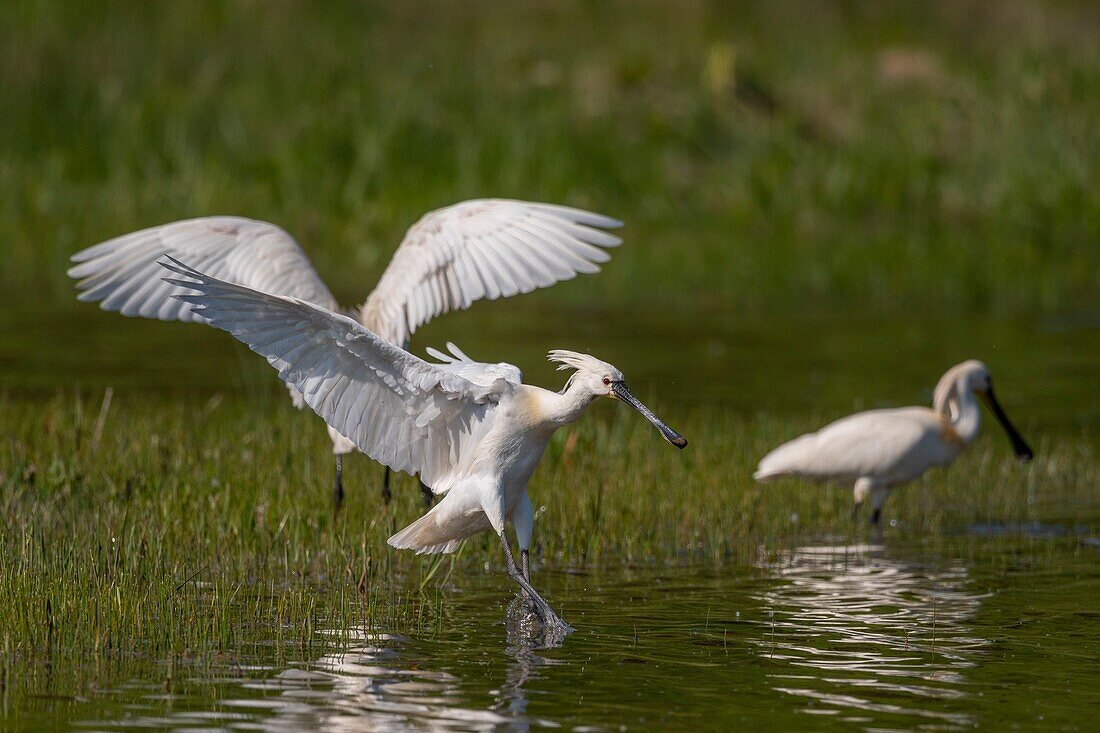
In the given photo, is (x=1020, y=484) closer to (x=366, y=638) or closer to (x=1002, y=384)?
(x=1002, y=384)

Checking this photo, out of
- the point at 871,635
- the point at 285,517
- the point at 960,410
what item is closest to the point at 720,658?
the point at 871,635

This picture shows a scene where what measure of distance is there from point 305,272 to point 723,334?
9.57 meters

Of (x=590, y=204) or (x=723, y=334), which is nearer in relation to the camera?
(x=723, y=334)

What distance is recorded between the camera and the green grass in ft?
23.8

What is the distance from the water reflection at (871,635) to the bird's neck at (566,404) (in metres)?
1.25

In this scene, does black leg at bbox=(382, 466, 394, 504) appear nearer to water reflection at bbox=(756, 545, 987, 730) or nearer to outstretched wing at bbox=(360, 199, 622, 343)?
outstretched wing at bbox=(360, 199, 622, 343)

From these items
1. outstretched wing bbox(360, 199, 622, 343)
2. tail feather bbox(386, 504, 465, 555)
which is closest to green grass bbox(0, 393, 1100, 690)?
tail feather bbox(386, 504, 465, 555)

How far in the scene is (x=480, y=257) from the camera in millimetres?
9477

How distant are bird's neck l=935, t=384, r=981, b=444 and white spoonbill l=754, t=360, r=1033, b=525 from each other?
0.01m

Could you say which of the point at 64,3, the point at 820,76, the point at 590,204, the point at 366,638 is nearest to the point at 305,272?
the point at 366,638

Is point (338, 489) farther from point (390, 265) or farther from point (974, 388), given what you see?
point (974, 388)

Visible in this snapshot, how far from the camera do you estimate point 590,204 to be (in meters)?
23.3

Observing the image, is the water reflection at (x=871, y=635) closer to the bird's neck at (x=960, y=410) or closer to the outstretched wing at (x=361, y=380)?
the outstretched wing at (x=361, y=380)

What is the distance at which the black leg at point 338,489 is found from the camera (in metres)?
10.1
